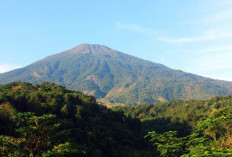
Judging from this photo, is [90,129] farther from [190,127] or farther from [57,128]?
[190,127]

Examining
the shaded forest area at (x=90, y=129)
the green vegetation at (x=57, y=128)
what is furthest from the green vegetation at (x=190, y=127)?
the green vegetation at (x=57, y=128)

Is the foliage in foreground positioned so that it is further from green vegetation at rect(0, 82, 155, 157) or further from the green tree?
green vegetation at rect(0, 82, 155, 157)

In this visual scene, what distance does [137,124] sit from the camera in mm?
92562

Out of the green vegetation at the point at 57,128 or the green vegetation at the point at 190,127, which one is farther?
the green vegetation at the point at 190,127

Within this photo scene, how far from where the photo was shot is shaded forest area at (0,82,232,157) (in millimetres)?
16500

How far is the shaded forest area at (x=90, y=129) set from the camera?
16500 millimetres

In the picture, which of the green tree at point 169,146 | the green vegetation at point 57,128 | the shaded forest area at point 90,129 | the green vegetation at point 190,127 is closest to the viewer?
the green vegetation at point 57,128

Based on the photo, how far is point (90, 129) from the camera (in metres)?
57.7

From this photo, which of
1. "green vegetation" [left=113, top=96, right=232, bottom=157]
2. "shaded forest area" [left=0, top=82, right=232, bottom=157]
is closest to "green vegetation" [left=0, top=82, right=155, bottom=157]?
"shaded forest area" [left=0, top=82, right=232, bottom=157]

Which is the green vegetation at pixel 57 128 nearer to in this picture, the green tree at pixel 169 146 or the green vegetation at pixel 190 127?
the green tree at pixel 169 146

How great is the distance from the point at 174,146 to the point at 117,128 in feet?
171

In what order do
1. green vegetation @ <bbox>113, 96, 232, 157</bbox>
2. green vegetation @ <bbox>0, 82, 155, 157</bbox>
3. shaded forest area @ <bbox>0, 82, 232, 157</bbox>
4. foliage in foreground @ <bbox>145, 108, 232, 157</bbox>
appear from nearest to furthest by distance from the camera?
1. foliage in foreground @ <bbox>145, 108, 232, 157</bbox>
2. green vegetation @ <bbox>0, 82, 155, 157</bbox>
3. shaded forest area @ <bbox>0, 82, 232, 157</bbox>
4. green vegetation @ <bbox>113, 96, 232, 157</bbox>

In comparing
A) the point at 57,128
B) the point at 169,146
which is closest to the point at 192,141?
the point at 169,146

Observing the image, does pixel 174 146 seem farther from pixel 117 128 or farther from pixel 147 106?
pixel 147 106
